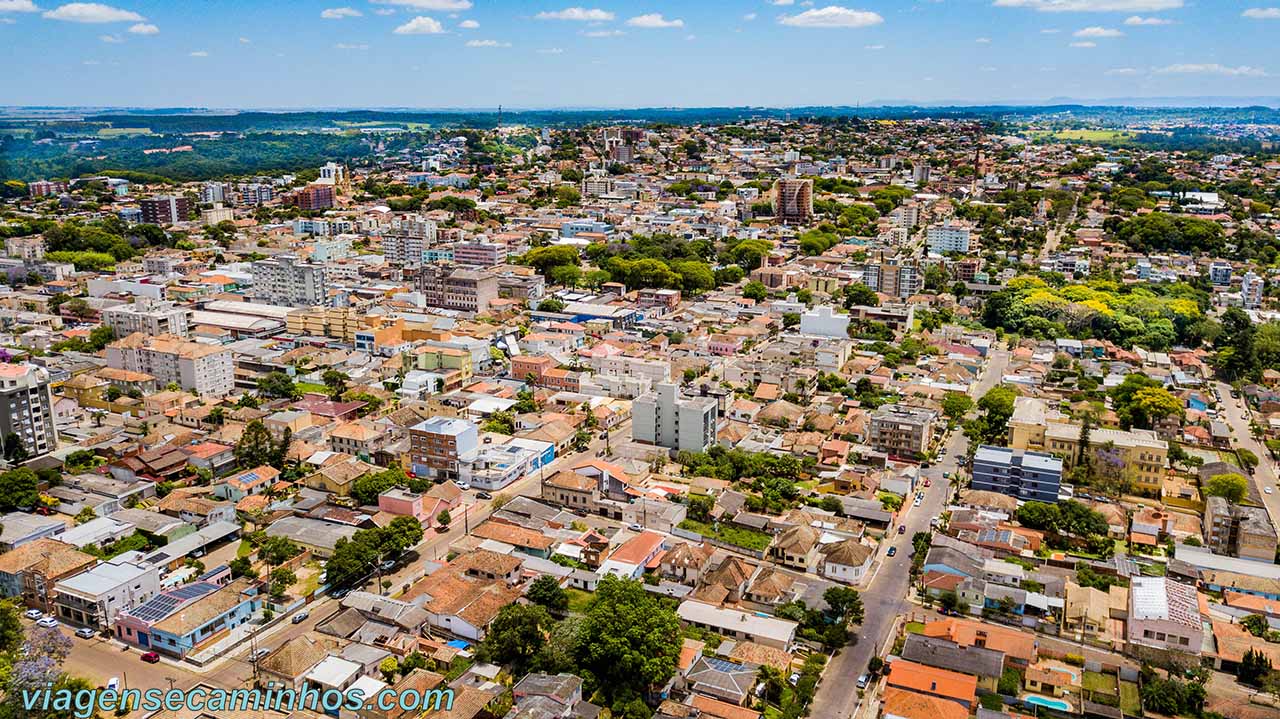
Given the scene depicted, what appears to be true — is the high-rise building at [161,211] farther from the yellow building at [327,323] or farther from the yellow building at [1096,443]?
the yellow building at [1096,443]

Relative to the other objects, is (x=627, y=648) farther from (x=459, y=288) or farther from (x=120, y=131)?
(x=120, y=131)

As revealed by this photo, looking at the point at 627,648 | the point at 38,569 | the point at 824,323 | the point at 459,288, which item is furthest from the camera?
the point at 459,288

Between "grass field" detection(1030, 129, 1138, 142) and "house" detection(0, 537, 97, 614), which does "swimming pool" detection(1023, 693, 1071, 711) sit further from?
"grass field" detection(1030, 129, 1138, 142)

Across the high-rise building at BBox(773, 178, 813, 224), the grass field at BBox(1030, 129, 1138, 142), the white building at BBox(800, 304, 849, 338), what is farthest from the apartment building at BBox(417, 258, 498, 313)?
the grass field at BBox(1030, 129, 1138, 142)

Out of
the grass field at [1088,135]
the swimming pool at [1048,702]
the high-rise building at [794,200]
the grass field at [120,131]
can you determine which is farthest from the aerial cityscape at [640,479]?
the grass field at [120,131]

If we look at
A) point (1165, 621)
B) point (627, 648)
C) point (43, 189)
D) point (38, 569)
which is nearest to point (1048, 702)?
point (1165, 621)
